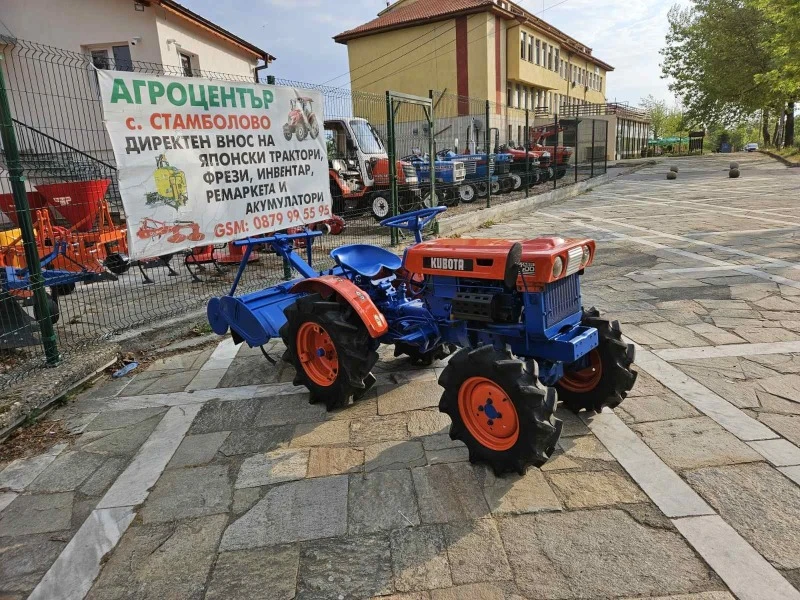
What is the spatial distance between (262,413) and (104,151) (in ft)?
10.7

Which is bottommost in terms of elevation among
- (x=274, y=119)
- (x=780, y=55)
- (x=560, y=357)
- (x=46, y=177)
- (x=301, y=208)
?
(x=560, y=357)

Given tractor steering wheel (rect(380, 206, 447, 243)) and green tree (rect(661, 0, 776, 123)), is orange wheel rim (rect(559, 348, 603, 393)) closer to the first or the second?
tractor steering wheel (rect(380, 206, 447, 243))

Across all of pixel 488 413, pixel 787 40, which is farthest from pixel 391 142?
pixel 787 40

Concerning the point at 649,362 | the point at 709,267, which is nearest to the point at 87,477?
the point at 649,362

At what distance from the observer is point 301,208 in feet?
20.8

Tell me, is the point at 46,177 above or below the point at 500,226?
above

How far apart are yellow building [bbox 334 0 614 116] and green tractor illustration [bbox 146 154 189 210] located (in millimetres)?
26375

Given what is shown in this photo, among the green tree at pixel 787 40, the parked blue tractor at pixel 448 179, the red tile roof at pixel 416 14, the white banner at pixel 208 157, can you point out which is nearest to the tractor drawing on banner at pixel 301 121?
the white banner at pixel 208 157

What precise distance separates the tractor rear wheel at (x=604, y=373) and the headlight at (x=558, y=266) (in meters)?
0.54

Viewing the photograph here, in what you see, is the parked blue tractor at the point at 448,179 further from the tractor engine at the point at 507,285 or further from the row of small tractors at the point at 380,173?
the tractor engine at the point at 507,285

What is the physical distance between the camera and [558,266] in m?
2.85

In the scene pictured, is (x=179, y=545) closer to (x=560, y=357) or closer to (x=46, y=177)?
(x=560, y=357)

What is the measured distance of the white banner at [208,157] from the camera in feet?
15.2

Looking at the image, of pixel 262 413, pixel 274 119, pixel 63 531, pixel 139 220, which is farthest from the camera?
pixel 274 119
